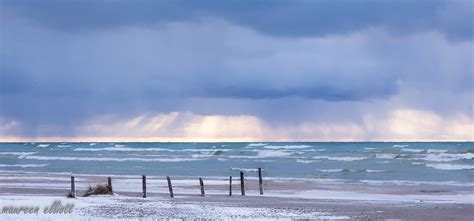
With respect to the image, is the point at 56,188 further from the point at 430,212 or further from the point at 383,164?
the point at 383,164

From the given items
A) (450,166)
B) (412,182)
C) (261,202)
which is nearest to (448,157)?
(450,166)

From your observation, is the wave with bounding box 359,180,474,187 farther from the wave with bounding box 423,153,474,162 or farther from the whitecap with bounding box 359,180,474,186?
the wave with bounding box 423,153,474,162

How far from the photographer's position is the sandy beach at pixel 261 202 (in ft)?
77.6

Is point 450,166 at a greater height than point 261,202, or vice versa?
point 450,166

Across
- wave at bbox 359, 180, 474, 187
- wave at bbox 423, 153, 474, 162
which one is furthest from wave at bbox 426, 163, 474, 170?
wave at bbox 359, 180, 474, 187

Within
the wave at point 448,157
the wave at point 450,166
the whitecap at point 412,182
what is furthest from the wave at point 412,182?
the wave at point 448,157

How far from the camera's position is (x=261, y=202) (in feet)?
97.7

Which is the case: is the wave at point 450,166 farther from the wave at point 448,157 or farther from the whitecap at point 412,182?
the whitecap at point 412,182

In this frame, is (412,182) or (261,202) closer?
(261,202)

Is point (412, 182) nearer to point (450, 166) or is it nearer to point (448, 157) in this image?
point (450, 166)

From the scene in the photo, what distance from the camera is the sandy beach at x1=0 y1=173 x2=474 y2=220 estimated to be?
23.6 metres

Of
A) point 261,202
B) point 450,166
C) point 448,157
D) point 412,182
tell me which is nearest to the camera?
point 261,202

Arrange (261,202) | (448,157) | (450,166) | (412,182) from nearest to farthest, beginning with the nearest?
(261,202), (412,182), (450,166), (448,157)

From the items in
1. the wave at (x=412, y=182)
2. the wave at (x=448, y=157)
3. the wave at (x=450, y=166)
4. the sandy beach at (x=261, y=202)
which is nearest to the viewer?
the sandy beach at (x=261, y=202)
